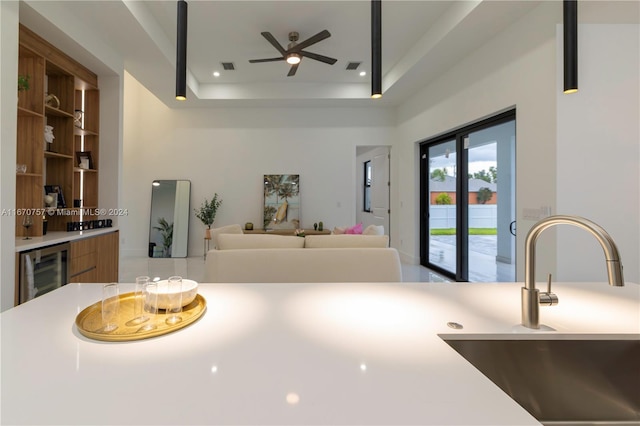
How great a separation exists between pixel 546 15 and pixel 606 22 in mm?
454

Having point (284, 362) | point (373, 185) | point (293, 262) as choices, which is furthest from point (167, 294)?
point (373, 185)

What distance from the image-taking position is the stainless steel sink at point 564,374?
0.90m

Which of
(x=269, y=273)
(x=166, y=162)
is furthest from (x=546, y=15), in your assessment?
(x=166, y=162)

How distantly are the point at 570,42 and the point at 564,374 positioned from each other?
3.95 ft

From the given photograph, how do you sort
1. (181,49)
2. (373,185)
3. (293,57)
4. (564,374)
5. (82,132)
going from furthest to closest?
(373,185)
(293,57)
(82,132)
(181,49)
(564,374)

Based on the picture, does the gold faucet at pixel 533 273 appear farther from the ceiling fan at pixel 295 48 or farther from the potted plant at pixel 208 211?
the potted plant at pixel 208 211

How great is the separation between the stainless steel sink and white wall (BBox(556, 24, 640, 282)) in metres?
1.99

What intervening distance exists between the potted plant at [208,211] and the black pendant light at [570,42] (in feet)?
18.2

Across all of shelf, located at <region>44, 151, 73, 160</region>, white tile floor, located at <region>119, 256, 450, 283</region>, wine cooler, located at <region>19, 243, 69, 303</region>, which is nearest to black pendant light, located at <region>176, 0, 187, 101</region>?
wine cooler, located at <region>19, 243, 69, 303</region>

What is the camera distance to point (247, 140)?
19.4 ft

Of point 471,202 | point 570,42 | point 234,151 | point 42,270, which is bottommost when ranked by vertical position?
point 42,270

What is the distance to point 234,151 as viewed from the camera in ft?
19.4

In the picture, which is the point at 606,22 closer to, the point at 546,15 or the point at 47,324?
the point at 546,15

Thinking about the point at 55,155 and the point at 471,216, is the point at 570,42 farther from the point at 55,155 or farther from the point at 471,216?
the point at 55,155
